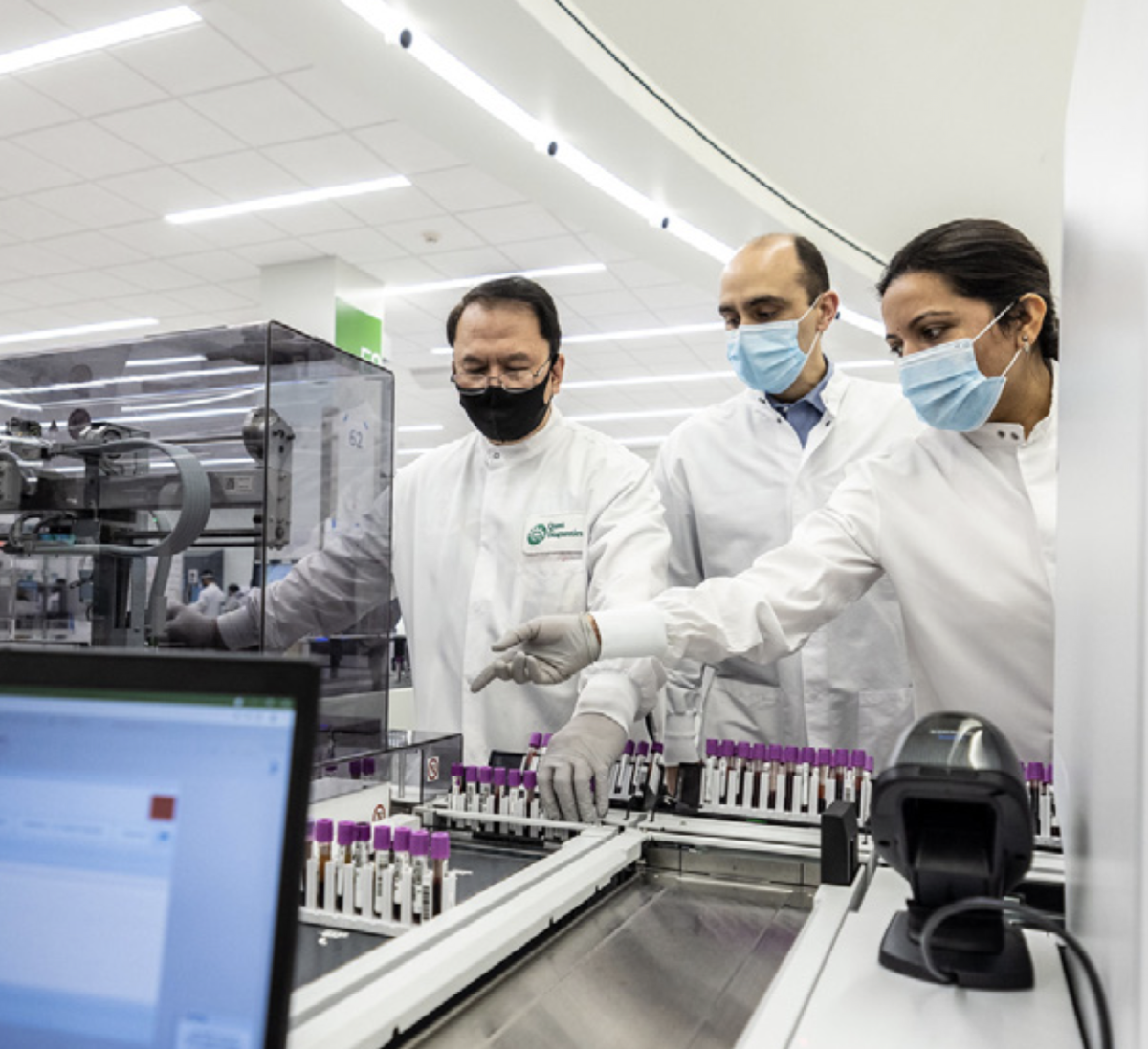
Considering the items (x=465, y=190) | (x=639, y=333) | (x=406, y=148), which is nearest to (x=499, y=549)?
(x=406, y=148)

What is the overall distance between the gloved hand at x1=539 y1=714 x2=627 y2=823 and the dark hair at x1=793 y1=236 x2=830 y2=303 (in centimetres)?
123

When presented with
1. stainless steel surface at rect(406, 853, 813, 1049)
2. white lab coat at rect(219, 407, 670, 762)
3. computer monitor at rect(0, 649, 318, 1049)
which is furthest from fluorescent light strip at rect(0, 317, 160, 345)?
computer monitor at rect(0, 649, 318, 1049)

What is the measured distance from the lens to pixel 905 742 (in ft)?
2.42

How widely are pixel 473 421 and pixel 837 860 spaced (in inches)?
49.1

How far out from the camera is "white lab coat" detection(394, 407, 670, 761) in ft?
5.96

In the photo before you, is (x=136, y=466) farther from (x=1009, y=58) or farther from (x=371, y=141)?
(x=1009, y=58)

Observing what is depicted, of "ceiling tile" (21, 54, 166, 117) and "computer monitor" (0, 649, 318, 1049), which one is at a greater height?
"ceiling tile" (21, 54, 166, 117)

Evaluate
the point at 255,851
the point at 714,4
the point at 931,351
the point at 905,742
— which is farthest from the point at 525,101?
the point at 255,851

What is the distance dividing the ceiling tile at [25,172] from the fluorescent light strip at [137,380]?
318 centimetres

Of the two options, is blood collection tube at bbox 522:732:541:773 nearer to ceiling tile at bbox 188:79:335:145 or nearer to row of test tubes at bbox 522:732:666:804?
row of test tubes at bbox 522:732:666:804

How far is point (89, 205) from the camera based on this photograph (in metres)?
4.78

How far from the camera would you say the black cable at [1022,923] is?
1.72 ft

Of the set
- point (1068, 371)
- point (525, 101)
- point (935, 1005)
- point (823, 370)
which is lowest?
point (935, 1005)

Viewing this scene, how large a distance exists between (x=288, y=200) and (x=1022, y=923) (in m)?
4.86
